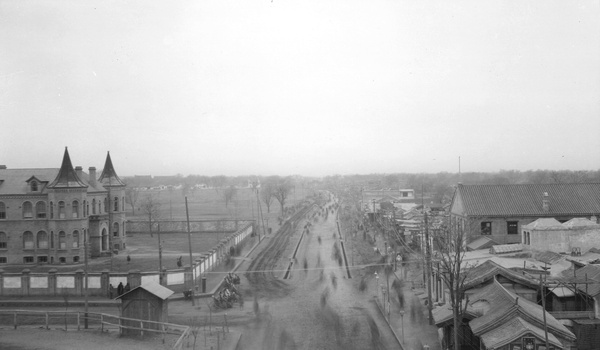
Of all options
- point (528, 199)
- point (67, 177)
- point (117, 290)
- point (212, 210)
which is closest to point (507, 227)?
point (528, 199)

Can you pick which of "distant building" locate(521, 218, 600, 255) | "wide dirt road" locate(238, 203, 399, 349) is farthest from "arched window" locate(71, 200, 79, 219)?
"distant building" locate(521, 218, 600, 255)

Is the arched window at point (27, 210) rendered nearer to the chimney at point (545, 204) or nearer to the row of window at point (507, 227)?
the row of window at point (507, 227)

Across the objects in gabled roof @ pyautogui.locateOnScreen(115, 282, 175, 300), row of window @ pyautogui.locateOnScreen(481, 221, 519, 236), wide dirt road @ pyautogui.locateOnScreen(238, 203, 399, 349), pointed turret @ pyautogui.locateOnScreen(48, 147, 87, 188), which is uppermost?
pointed turret @ pyautogui.locateOnScreen(48, 147, 87, 188)

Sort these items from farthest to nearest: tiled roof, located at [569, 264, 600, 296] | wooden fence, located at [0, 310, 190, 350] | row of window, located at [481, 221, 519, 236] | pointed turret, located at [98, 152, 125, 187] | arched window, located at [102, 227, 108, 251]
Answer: pointed turret, located at [98, 152, 125, 187] → arched window, located at [102, 227, 108, 251] → row of window, located at [481, 221, 519, 236] → wooden fence, located at [0, 310, 190, 350] → tiled roof, located at [569, 264, 600, 296]

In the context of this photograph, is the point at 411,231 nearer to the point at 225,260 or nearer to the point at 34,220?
the point at 225,260

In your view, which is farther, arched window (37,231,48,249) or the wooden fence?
arched window (37,231,48,249)

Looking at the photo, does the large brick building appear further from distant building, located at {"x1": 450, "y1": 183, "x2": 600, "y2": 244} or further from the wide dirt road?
distant building, located at {"x1": 450, "y1": 183, "x2": 600, "y2": 244}

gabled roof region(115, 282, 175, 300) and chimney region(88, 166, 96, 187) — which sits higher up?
chimney region(88, 166, 96, 187)

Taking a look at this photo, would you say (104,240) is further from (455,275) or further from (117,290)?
(455,275)

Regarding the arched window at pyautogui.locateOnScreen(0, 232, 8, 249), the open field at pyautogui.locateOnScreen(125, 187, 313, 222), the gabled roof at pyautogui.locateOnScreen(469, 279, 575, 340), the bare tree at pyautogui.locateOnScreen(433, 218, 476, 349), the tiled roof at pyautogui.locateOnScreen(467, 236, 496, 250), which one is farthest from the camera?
the open field at pyautogui.locateOnScreen(125, 187, 313, 222)
